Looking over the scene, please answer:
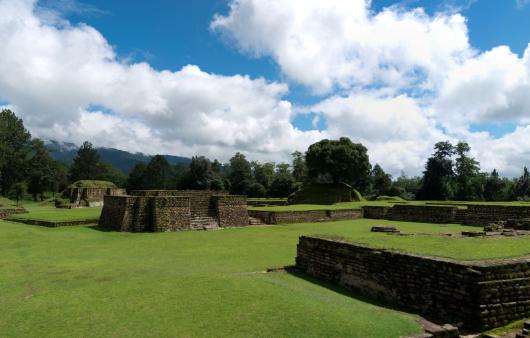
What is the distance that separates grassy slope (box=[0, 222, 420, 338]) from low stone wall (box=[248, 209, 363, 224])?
1073 cm

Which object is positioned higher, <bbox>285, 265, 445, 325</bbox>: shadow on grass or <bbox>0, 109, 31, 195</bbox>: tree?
<bbox>0, 109, 31, 195</bbox>: tree

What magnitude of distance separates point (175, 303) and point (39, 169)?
63.5 m

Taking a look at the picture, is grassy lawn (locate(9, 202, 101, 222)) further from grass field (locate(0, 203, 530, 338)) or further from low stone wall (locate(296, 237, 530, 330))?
low stone wall (locate(296, 237, 530, 330))

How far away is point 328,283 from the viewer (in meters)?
7.61

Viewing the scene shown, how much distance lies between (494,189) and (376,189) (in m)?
16.2

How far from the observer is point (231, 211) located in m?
19.4

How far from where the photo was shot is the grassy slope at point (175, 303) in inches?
184

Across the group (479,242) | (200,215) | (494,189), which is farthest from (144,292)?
(494,189)

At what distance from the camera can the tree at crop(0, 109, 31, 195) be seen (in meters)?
51.8

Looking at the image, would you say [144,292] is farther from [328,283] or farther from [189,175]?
[189,175]

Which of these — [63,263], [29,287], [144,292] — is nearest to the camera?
[144,292]

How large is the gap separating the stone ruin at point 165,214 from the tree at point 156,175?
50.8 m

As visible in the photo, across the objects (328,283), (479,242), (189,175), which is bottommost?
(328,283)

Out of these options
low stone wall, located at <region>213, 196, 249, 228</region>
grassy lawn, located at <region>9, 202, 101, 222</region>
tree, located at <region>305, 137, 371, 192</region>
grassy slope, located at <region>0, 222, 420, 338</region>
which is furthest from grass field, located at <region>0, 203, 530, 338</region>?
tree, located at <region>305, 137, 371, 192</region>
